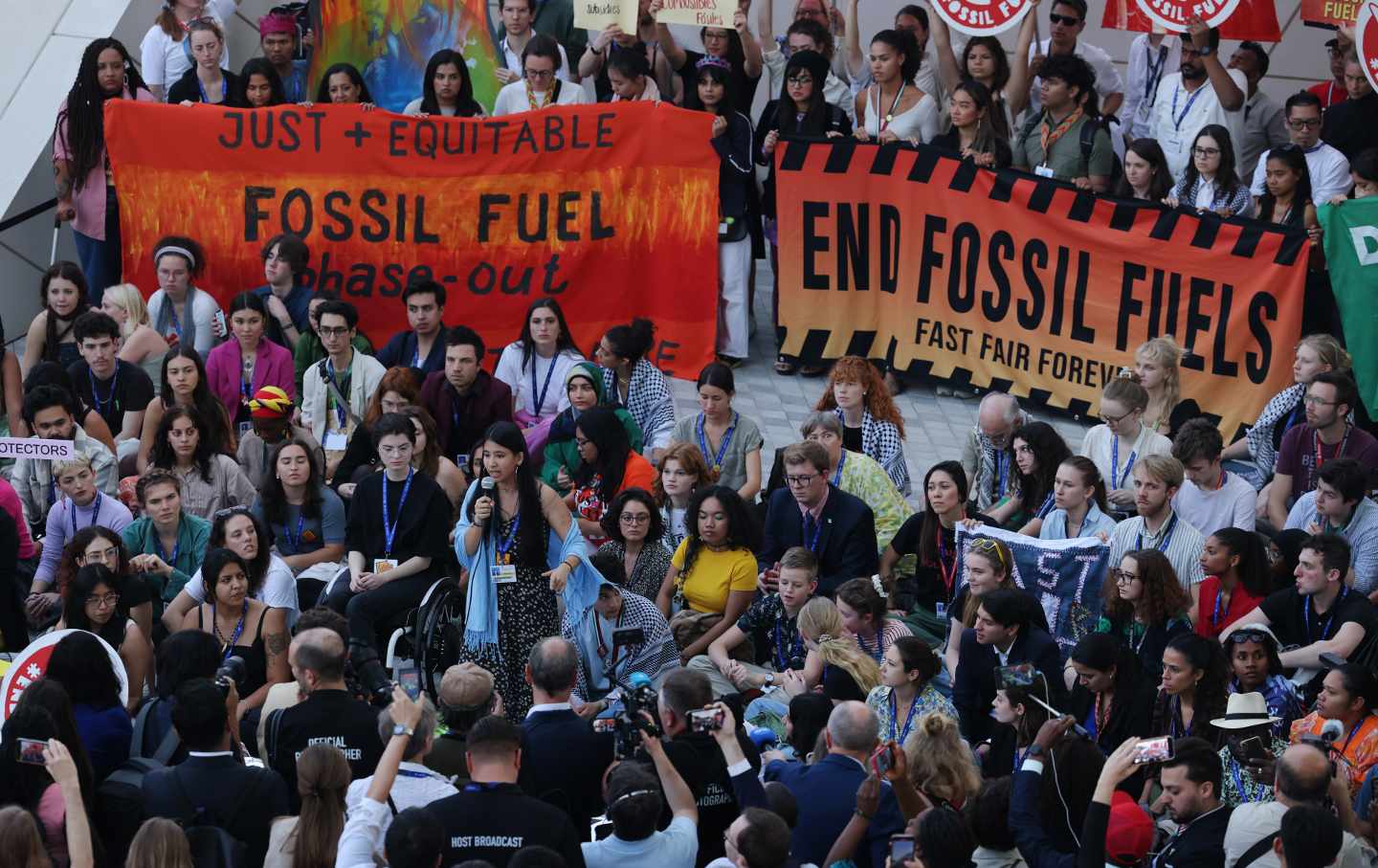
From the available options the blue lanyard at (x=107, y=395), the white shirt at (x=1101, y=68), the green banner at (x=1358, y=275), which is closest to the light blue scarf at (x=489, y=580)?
the blue lanyard at (x=107, y=395)

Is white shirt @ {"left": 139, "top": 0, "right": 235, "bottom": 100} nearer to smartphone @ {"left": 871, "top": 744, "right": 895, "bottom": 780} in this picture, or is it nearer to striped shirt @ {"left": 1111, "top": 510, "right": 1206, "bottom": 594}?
striped shirt @ {"left": 1111, "top": 510, "right": 1206, "bottom": 594}

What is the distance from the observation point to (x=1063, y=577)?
9836 mm

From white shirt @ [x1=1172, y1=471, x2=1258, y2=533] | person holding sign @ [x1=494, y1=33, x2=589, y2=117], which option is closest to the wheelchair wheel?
white shirt @ [x1=1172, y1=471, x2=1258, y2=533]

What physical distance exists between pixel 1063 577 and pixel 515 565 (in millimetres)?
2583

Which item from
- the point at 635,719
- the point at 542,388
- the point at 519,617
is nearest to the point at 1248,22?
the point at 542,388

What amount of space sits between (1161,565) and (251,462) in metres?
4.83

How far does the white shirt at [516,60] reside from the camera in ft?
46.7

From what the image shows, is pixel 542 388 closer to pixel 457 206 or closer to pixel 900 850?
pixel 457 206

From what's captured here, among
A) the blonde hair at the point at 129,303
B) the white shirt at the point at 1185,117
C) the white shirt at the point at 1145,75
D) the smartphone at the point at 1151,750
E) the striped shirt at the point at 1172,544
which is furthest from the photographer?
the white shirt at the point at 1145,75

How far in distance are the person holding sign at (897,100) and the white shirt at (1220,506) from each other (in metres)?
3.76

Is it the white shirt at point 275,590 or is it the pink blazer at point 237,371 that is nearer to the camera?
the white shirt at point 275,590

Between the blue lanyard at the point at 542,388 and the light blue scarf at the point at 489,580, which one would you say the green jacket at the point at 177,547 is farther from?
the blue lanyard at the point at 542,388

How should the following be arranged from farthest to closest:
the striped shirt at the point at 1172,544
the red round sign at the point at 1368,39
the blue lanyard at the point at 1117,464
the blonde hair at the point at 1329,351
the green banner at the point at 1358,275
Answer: the red round sign at the point at 1368,39 < the green banner at the point at 1358,275 < the blonde hair at the point at 1329,351 < the blue lanyard at the point at 1117,464 < the striped shirt at the point at 1172,544

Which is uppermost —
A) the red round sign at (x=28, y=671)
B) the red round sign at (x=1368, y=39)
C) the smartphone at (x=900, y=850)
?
the red round sign at (x=1368, y=39)
